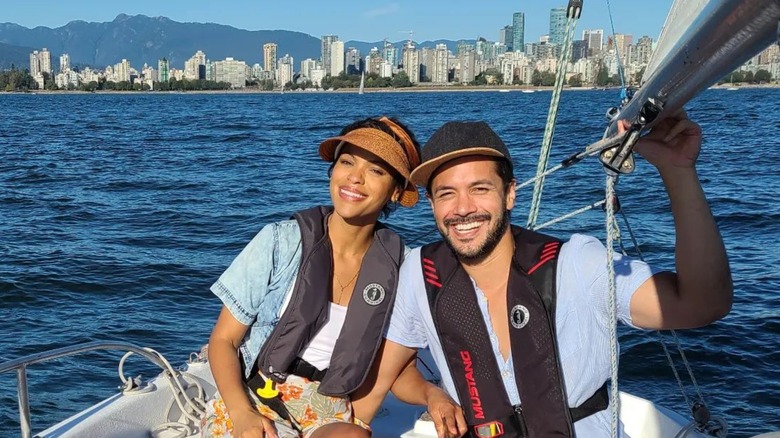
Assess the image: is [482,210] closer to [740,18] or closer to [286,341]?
[286,341]

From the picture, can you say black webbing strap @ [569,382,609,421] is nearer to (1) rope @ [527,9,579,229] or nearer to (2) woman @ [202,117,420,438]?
(2) woman @ [202,117,420,438]

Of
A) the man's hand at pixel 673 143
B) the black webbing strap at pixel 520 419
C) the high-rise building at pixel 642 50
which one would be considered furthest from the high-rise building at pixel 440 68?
the man's hand at pixel 673 143

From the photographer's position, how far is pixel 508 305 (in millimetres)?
2604

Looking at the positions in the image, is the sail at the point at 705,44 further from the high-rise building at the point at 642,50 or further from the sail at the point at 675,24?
the high-rise building at the point at 642,50

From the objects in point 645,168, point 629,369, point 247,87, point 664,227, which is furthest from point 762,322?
point 247,87

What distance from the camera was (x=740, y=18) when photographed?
1229 mm

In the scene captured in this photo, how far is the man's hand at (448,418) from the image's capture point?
284 centimetres

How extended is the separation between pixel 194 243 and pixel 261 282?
9969 mm

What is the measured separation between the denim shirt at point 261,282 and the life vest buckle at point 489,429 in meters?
0.83

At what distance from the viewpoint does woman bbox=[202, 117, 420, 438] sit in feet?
9.95

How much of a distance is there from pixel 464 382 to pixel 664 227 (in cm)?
1025

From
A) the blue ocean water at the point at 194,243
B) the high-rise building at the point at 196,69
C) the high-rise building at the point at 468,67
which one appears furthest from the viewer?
the high-rise building at the point at 196,69

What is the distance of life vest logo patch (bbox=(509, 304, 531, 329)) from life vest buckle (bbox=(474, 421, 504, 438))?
1.08 ft

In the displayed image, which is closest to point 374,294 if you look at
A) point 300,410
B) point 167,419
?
point 300,410
